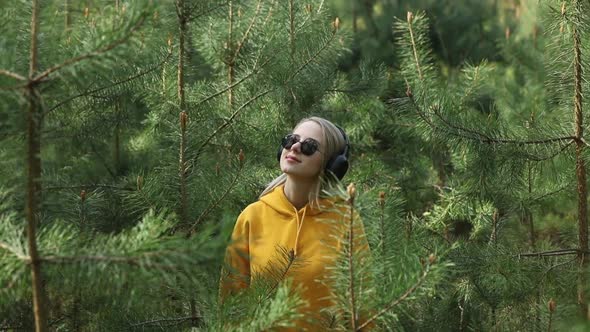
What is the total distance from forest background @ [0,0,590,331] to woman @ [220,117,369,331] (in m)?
0.15

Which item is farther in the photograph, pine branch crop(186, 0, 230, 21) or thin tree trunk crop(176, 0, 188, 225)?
pine branch crop(186, 0, 230, 21)

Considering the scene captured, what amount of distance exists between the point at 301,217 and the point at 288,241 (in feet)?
0.29

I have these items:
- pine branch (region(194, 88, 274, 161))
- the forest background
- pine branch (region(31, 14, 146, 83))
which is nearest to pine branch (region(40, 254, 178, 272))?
the forest background

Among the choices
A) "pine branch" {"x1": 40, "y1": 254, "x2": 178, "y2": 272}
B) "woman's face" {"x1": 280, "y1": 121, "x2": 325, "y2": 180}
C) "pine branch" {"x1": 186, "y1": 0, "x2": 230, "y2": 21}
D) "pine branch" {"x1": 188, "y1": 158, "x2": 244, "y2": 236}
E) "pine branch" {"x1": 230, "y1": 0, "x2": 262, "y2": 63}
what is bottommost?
"pine branch" {"x1": 188, "y1": 158, "x2": 244, "y2": 236}

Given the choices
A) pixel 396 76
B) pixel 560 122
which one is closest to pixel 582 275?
pixel 560 122

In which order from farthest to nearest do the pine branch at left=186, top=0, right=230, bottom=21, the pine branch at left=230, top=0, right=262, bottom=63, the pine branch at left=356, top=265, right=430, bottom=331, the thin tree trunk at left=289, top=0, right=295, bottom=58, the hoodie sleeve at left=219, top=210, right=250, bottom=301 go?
the thin tree trunk at left=289, top=0, right=295, bottom=58, the pine branch at left=230, top=0, right=262, bottom=63, the pine branch at left=186, top=0, right=230, bottom=21, the hoodie sleeve at left=219, top=210, right=250, bottom=301, the pine branch at left=356, top=265, right=430, bottom=331

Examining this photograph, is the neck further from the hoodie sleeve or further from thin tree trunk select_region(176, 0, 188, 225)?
thin tree trunk select_region(176, 0, 188, 225)

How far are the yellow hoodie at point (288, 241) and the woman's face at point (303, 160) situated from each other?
97 mm

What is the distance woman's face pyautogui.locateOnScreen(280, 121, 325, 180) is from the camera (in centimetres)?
227

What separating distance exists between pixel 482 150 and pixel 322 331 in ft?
2.97

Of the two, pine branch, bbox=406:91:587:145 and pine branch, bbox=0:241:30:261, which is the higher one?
pine branch, bbox=0:241:30:261

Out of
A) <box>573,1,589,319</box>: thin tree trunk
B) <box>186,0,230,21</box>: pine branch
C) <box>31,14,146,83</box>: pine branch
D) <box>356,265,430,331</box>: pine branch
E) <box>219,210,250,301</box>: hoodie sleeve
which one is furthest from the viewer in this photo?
<box>573,1,589,319</box>: thin tree trunk

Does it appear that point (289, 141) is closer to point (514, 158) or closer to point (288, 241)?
point (288, 241)

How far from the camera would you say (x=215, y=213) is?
2480 millimetres
